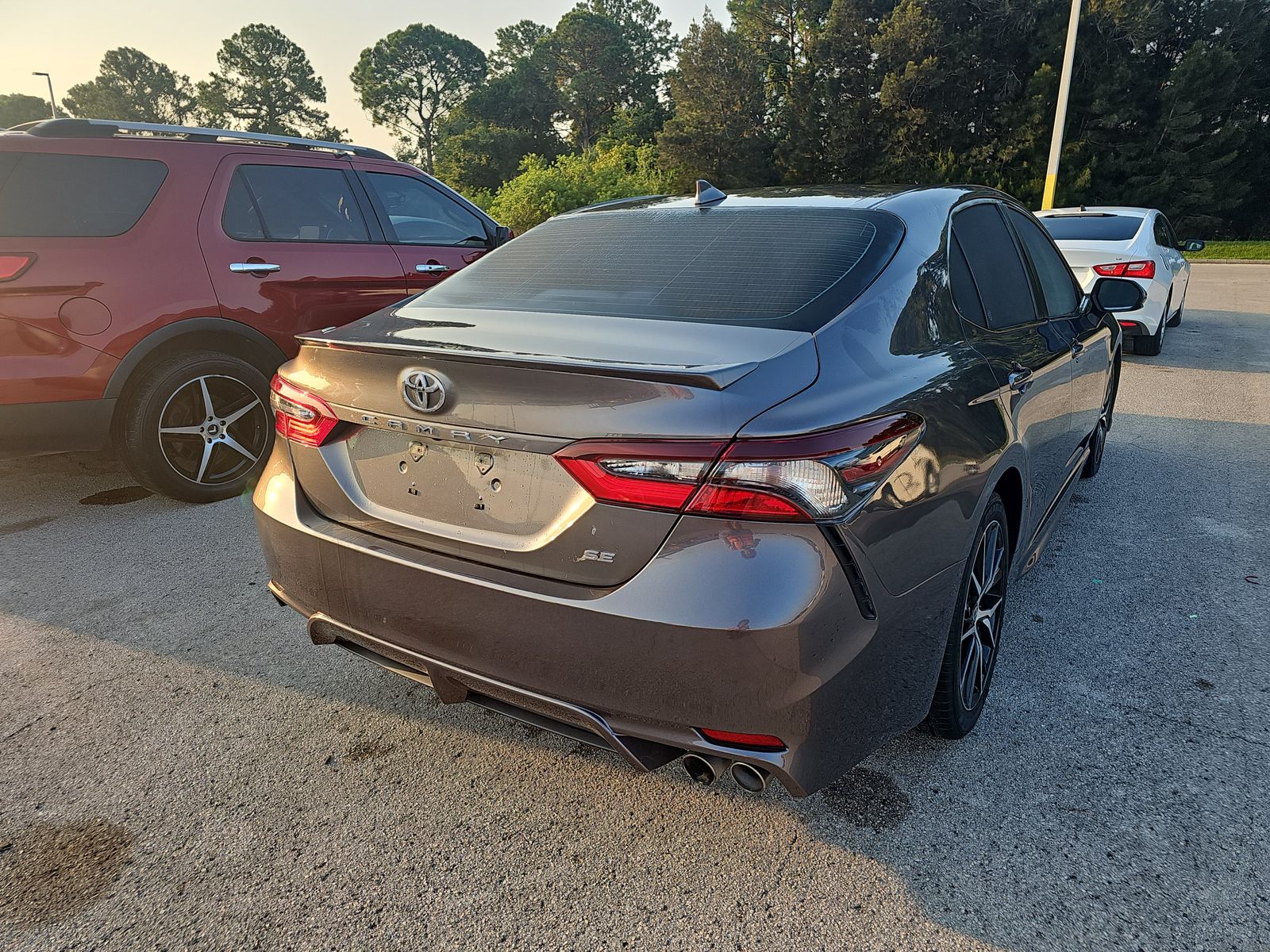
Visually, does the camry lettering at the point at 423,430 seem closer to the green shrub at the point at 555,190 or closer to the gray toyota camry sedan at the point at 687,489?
the gray toyota camry sedan at the point at 687,489

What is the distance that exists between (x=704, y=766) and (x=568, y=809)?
1.98 feet

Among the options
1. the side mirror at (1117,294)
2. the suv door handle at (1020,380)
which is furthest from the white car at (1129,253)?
the suv door handle at (1020,380)

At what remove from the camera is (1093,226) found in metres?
9.56

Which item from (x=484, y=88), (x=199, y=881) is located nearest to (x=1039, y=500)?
(x=199, y=881)

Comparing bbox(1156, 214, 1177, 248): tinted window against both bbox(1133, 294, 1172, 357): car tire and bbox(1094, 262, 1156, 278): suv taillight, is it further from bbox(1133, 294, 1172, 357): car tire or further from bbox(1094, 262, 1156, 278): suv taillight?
bbox(1094, 262, 1156, 278): suv taillight

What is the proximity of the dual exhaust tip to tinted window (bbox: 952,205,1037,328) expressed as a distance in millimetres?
1569

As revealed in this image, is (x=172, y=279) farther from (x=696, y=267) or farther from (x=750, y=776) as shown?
(x=750, y=776)

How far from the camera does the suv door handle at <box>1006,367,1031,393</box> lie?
8.98 feet

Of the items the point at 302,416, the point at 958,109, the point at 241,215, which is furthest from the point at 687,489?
the point at 958,109

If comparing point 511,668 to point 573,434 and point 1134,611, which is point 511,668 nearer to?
point 573,434

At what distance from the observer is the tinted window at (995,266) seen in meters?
2.90

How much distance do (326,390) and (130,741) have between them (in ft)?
4.29

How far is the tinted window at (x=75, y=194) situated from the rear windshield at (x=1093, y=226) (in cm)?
847

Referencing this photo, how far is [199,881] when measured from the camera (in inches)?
83.0
